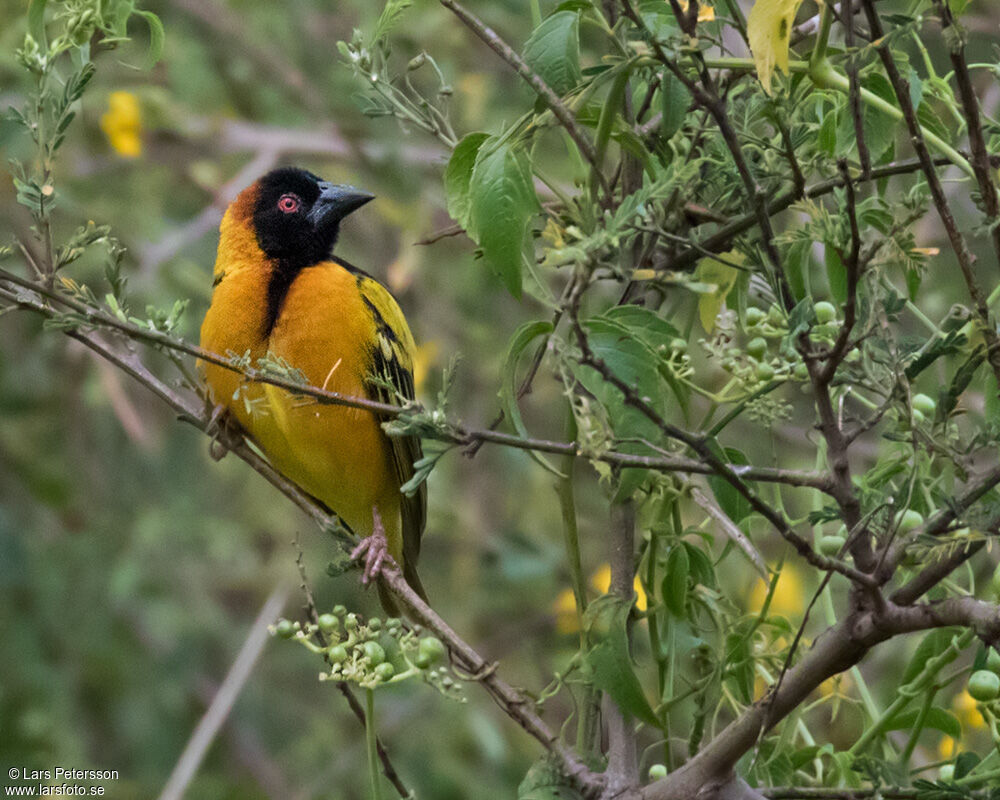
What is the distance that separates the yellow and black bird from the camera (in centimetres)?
275

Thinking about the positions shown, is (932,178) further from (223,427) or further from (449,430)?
(223,427)

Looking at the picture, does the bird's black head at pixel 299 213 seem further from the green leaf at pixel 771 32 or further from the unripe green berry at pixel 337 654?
the green leaf at pixel 771 32

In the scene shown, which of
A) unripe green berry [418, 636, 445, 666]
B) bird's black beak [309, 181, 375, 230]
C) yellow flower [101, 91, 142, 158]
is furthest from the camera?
yellow flower [101, 91, 142, 158]

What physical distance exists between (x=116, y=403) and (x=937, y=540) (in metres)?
3.26

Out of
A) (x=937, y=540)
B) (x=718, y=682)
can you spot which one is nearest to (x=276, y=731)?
(x=718, y=682)

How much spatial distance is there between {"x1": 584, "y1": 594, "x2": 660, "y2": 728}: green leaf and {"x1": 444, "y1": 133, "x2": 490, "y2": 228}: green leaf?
0.54 metres

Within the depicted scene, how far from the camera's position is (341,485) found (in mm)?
3023

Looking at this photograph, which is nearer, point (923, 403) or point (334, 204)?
point (923, 403)

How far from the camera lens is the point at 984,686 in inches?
53.9

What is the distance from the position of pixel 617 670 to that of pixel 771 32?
787 millimetres

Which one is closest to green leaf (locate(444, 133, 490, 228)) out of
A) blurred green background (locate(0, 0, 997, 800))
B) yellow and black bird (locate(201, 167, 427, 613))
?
yellow and black bird (locate(201, 167, 427, 613))

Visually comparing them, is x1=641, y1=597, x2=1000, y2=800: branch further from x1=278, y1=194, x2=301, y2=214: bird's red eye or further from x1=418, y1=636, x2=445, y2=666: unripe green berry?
x1=278, y1=194, x2=301, y2=214: bird's red eye

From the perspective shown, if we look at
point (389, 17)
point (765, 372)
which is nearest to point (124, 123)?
point (389, 17)

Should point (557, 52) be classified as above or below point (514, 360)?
above
